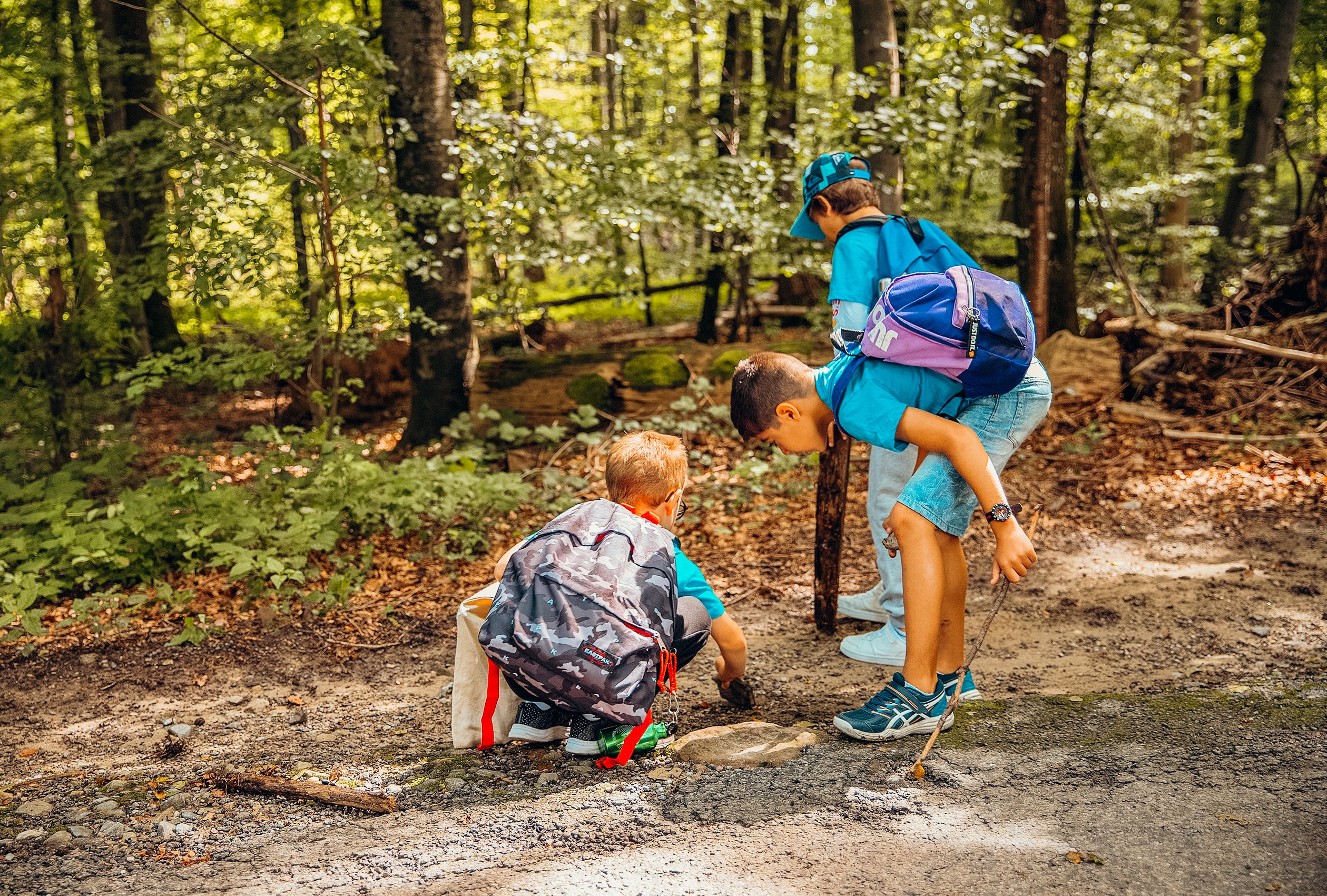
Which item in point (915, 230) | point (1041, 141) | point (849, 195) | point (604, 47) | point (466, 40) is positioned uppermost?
point (604, 47)

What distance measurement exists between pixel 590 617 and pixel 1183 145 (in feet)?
55.3

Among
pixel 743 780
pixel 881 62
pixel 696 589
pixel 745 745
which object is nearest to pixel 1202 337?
pixel 881 62

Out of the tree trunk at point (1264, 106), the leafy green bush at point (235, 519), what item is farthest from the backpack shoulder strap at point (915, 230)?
the tree trunk at point (1264, 106)

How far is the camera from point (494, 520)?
5.56 metres

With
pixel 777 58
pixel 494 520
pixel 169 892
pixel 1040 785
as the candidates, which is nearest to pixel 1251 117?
pixel 777 58

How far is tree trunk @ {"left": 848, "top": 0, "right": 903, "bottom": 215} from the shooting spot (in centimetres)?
664

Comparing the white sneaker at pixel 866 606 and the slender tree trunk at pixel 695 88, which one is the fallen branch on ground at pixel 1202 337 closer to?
the slender tree trunk at pixel 695 88

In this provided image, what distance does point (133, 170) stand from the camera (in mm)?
5250

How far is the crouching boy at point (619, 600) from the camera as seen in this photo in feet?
8.27

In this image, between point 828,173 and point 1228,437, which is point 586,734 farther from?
point 1228,437

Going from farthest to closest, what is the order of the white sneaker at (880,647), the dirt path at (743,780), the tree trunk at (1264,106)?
the tree trunk at (1264,106) → the white sneaker at (880,647) → the dirt path at (743,780)

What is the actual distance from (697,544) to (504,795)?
3.01 m

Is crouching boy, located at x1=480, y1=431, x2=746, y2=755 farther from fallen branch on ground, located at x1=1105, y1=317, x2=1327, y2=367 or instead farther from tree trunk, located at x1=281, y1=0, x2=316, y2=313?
fallen branch on ground, located at x1=1105, y1=317, x2=1327, y2=367

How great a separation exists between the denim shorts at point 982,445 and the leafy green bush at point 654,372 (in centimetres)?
484
